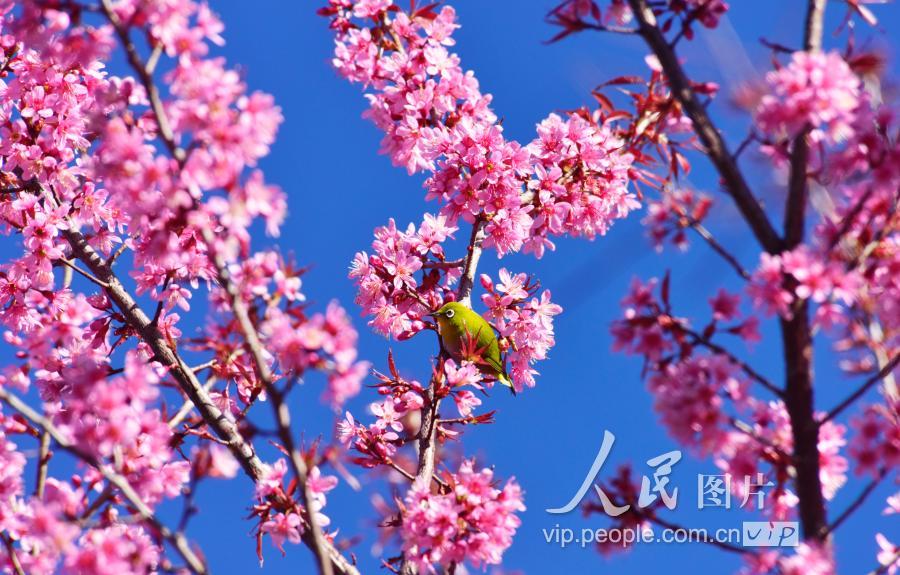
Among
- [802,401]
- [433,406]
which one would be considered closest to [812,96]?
[802,401]

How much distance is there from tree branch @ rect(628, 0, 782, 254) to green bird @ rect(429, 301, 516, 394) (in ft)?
6.59

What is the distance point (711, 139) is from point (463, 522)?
1991 millimetres

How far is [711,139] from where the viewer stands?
10.4ft

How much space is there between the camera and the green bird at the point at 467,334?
196 inches

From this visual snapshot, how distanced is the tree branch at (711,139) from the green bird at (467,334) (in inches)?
→ 79.1

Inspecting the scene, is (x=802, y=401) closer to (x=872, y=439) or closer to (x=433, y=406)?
(x=872, y=439)

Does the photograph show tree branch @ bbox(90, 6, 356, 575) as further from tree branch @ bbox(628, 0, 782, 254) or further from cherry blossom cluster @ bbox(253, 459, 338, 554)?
tree branch @ bbox(628, 0, 782, 254)

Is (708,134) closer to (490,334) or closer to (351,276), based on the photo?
(490,334)

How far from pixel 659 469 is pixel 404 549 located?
1677mm

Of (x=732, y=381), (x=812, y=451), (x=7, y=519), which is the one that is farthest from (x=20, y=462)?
(x=812, y=451)

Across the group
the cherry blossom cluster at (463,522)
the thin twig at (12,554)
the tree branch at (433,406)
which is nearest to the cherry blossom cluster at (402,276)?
the tree branch at (433,406)

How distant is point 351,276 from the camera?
5289mm

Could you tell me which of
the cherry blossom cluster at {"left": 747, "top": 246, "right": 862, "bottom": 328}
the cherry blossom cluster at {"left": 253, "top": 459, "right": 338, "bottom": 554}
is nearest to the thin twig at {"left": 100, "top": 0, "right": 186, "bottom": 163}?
the cherry blossom cluster at {"left": 253, "top": 459, "right": 338, "bottom": 554}

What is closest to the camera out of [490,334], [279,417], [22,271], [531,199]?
[279,417]
